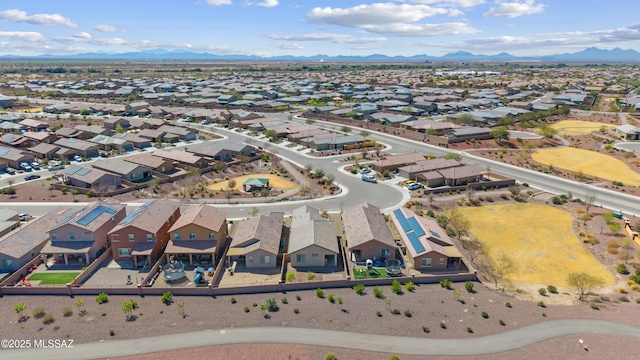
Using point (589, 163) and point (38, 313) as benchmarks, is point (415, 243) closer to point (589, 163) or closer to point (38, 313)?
point (38, 313)

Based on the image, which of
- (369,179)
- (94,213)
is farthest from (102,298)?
(369,179)

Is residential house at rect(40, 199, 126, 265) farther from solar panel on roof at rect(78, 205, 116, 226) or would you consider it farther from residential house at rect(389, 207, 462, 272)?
residential house at rect(389, 207, 462, 272)

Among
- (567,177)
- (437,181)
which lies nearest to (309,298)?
(437,181)

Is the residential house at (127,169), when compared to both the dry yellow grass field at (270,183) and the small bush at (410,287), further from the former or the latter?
the small bush at (410,287)

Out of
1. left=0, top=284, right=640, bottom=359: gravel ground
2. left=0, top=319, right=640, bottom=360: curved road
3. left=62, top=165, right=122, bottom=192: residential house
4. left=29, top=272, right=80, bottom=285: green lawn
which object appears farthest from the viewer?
left=62, top=165, right=122, bottom=192: residential house

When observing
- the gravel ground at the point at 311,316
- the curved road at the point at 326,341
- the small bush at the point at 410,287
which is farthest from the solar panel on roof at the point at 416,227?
the curved road at the point at 326,341

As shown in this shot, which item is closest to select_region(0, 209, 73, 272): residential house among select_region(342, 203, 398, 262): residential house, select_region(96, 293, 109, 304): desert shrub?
select_region(96, 293, 109, 304): desert shrub

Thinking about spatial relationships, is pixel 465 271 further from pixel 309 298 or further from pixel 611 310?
pixel 309 298
